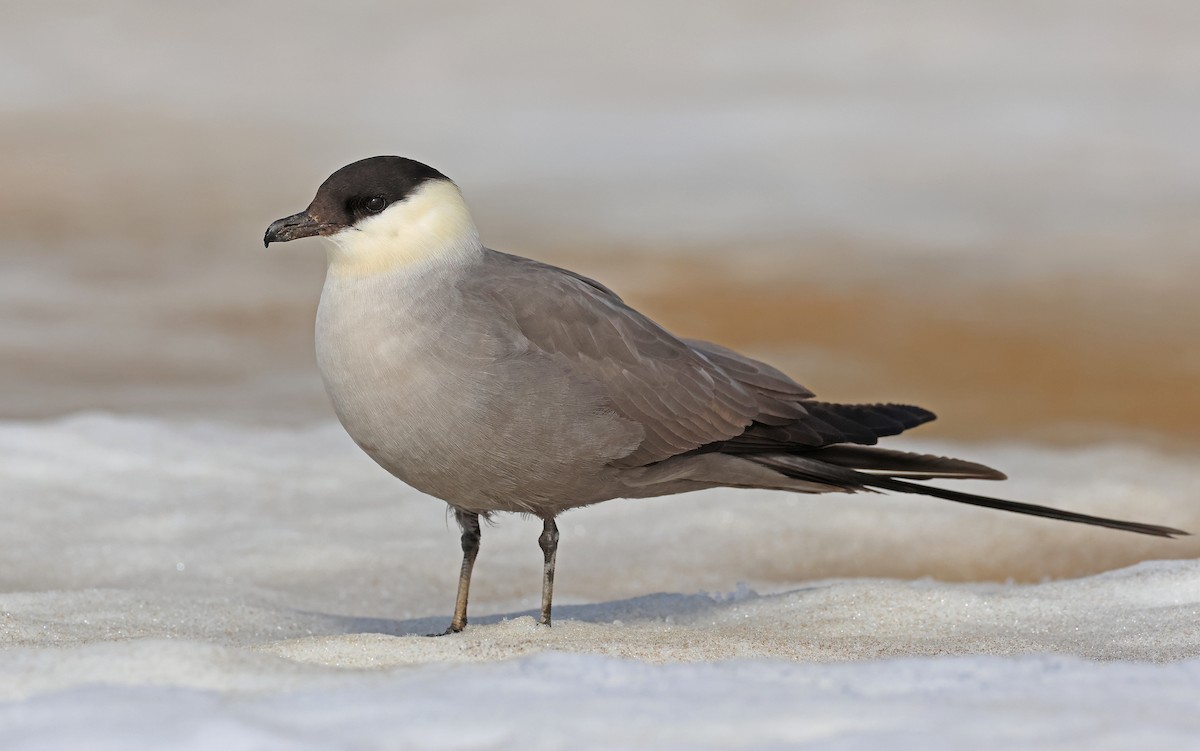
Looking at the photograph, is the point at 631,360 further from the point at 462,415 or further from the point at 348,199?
the point at 348,199

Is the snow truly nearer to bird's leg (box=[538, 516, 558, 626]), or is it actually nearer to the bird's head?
bird's leg (box=[538, 516, 558, 626])

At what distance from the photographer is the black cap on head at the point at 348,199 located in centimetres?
503

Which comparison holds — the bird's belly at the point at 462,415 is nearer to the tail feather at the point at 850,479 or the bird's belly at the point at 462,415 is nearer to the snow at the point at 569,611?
the snow at the point at 569,611

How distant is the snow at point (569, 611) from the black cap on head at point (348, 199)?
55.2 inches

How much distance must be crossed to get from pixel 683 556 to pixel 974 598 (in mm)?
1855

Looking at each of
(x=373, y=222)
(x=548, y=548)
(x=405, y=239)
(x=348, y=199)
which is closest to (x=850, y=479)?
(x=548, y=548)

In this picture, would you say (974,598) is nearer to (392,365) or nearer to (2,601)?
(392,365)

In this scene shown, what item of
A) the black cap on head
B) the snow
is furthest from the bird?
the snow

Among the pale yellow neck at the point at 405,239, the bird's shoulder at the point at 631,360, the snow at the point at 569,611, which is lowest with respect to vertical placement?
the snow at the point at 569,611

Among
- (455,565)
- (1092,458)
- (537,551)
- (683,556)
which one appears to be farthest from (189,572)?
(1092,458)

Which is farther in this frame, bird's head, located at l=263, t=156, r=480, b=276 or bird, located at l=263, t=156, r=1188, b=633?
bird's head, located at l=263, t=156, r=480, b=276

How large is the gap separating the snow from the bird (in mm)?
491

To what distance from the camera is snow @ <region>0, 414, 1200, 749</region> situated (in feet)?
10.4

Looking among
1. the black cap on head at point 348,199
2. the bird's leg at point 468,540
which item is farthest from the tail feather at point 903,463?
the black cap on head at point 348,199
